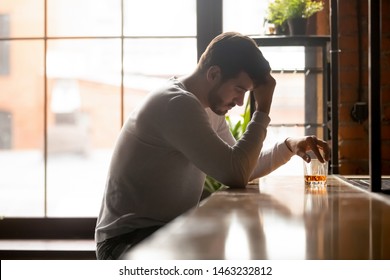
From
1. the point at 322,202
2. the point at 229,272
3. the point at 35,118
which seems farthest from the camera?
the point at 35,118

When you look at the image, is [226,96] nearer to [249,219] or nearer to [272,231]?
[249,219]

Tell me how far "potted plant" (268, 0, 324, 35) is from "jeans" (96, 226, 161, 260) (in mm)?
1137

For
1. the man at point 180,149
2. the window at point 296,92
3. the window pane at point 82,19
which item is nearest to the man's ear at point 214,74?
the man at point 180,149

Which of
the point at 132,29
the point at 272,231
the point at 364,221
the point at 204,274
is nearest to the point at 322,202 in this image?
the point at 364,221

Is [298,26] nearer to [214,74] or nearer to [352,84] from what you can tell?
[352,84]

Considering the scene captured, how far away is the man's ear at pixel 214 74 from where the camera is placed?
1.54m

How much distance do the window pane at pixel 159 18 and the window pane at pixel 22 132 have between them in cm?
44

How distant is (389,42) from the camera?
2.44 metres

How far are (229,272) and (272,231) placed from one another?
0.08m

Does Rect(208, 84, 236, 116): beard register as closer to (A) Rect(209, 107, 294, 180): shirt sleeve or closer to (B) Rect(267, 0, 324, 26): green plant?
(A) Rect(209, 107, 294, 180): shirt sleeve

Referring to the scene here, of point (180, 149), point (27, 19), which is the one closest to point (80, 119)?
point (27, 19)

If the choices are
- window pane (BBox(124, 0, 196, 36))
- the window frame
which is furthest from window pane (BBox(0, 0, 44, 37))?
the window frame

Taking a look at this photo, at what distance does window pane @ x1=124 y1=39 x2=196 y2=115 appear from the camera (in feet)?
9.02

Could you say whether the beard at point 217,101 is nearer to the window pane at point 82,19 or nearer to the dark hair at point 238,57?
the dark hair at point 238,57
